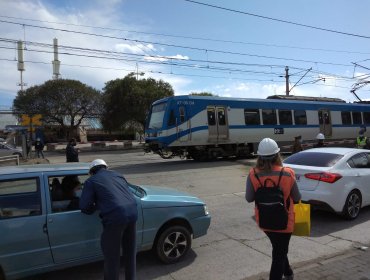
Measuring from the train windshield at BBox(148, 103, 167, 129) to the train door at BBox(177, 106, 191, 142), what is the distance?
911 millimetres

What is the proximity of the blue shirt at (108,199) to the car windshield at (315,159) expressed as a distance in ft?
16.0

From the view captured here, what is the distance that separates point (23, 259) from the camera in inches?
173

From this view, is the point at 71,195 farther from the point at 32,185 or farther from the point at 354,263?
the point at 354,263

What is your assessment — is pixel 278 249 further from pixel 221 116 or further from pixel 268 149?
pixel 221 116

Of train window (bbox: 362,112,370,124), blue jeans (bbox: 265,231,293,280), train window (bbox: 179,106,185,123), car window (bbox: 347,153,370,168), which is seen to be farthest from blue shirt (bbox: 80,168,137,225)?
train window (bbox: 362,112,370,124)

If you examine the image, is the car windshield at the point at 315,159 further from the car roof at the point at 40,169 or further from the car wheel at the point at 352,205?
the car roof at the point at 40,169

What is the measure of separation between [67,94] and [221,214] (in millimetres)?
50870

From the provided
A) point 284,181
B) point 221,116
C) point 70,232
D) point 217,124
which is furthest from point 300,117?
point 70,232

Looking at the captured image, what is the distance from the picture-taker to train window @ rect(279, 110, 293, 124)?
22625 millimetres

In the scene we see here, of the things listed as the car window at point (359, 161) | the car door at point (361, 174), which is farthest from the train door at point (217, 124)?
the car door at point (361, 174)

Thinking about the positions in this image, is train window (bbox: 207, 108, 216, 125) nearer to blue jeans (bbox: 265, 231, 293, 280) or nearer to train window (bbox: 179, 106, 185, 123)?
train window (bbox: 179, 106, 185, 123)

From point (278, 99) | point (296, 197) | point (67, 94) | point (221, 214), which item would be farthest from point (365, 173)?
point (67, 94)

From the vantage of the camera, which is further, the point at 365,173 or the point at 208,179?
the point at 208,179

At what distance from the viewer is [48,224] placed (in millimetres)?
4516
